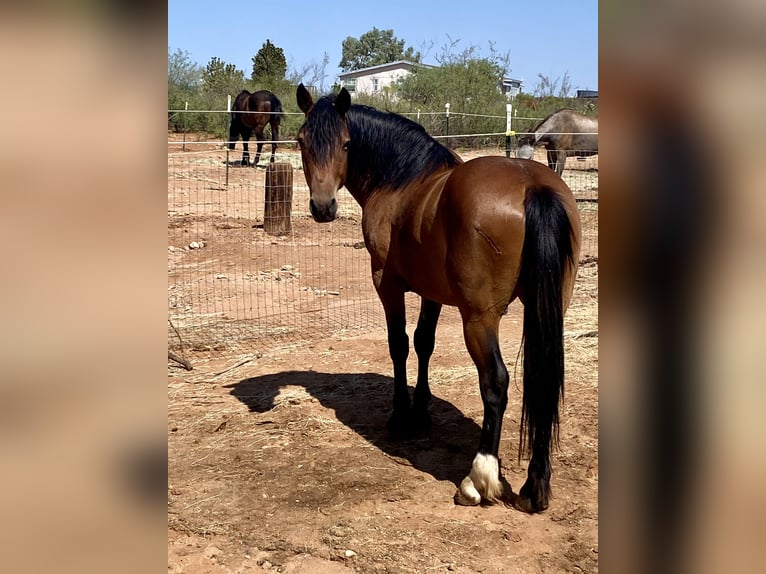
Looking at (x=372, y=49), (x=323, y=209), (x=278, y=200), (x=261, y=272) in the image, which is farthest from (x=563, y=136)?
(x=372, y=49)

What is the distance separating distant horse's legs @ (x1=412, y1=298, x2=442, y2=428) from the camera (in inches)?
160

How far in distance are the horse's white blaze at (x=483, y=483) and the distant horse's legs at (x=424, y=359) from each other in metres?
0.97

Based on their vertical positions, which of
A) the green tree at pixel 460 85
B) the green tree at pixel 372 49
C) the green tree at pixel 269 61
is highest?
the green tree at pixel 372 49

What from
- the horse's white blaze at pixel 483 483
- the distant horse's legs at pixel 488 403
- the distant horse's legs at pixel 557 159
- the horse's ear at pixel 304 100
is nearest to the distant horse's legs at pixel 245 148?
the distant horse's legs at pixel 557 159

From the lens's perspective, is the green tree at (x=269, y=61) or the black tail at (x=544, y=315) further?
the green tree at (x=269, y=61)

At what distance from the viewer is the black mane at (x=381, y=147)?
371cm

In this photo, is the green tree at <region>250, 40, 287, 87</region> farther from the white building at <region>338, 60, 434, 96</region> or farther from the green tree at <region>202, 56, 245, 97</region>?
the white building at <region>338, 60, 434, 96</region>

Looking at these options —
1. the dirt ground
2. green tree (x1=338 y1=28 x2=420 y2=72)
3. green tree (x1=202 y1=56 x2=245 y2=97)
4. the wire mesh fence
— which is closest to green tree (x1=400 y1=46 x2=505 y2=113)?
green tree (x1=202 y1=56 x2=245 y2=97)

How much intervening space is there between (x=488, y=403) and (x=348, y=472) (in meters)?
0.89

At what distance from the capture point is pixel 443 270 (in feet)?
10.8

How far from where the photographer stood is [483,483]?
3.07m

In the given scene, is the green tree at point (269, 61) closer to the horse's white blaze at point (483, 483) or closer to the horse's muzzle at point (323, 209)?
the horse's muzzle at point (323, 209)
